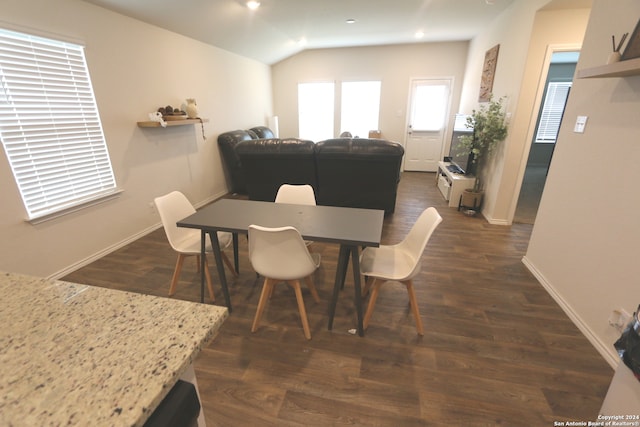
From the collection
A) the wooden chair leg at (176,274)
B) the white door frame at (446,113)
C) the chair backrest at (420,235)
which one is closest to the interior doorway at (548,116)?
the white door frame at (446,113)

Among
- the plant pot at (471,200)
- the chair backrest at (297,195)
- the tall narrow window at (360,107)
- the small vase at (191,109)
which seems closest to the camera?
the chair backrest at (297,195)

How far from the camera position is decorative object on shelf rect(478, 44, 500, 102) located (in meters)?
3.95

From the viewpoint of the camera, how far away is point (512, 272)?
2.58 metres

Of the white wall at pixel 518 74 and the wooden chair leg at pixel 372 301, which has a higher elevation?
the white wall at pixel 518 74

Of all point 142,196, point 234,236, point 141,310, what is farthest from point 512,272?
point 142,196

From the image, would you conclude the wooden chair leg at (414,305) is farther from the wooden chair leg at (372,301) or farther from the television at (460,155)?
the television at (460,155)

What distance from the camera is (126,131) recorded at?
10.0 feet

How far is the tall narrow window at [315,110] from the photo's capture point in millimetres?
6736

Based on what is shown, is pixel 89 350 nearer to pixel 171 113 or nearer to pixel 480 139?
pixel 171 113

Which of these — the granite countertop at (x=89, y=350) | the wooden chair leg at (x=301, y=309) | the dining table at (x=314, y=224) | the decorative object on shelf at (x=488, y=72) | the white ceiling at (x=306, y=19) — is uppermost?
the white ceiling at (x=306, y=19)

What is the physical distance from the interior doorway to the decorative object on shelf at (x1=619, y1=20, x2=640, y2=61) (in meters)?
3.68

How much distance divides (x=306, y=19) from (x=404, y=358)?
183 inches

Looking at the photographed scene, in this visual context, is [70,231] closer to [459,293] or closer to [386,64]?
[459,293]

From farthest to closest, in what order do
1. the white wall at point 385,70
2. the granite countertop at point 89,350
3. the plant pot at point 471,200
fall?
the white wall at point 385,70, the plant pot at point 471,200, the granite countertop at point 89,350
